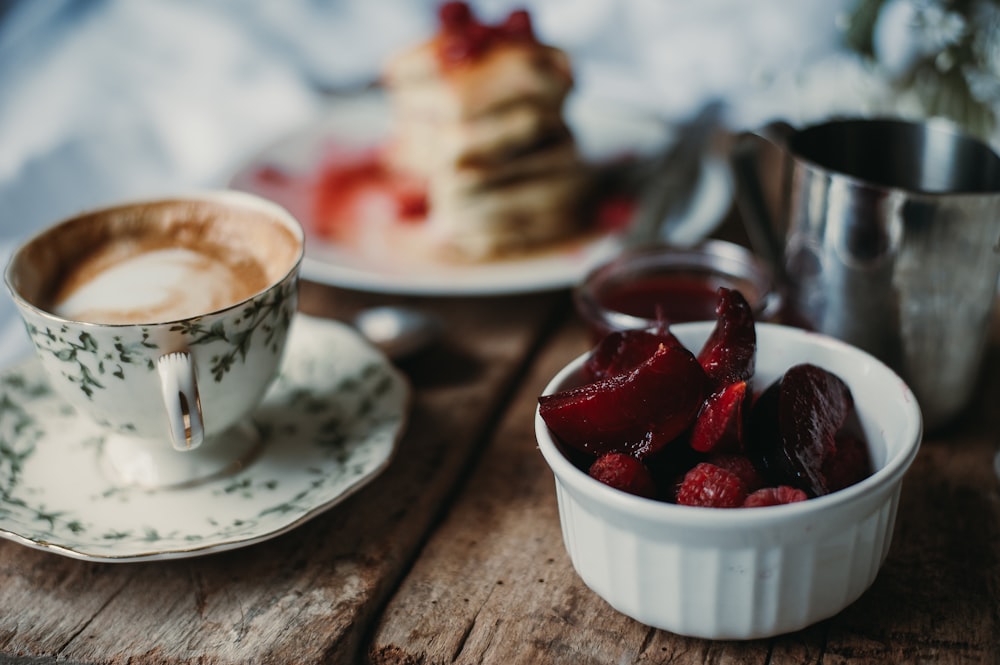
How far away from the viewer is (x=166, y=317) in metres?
1.27

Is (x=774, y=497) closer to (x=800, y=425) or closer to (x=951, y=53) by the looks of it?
(x=800, y=425)

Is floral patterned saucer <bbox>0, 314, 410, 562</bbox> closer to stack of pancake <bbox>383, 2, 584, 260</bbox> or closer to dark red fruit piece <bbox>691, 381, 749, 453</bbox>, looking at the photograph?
dark red fruit piece <bbox>691, 381, 749, 453</bbox>

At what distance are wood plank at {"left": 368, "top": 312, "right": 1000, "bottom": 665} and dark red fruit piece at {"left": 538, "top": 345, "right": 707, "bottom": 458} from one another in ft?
0.69

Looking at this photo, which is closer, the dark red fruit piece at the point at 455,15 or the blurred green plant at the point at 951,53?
the blurred green plant at the point at 951,53

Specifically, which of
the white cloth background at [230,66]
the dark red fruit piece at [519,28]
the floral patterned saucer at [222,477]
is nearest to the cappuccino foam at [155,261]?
the floral patterned saucer at [222,477]

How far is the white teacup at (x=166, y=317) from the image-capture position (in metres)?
1.20

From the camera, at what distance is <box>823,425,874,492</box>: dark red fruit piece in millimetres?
1093

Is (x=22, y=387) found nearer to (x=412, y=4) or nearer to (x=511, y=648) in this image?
(x=511, y=648)

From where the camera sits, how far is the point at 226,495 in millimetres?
1340

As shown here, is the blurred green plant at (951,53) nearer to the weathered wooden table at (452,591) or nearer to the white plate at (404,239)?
the white plate at (404,239)

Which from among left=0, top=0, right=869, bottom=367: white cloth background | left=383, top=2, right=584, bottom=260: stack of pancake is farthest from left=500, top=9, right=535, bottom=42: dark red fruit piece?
left=0, top=0, right=869, bottom=367: white cloth background

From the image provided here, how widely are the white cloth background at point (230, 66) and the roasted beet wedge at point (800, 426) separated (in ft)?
5.17

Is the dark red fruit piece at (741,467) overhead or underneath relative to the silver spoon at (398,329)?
overhead

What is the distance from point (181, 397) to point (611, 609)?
571 mm
